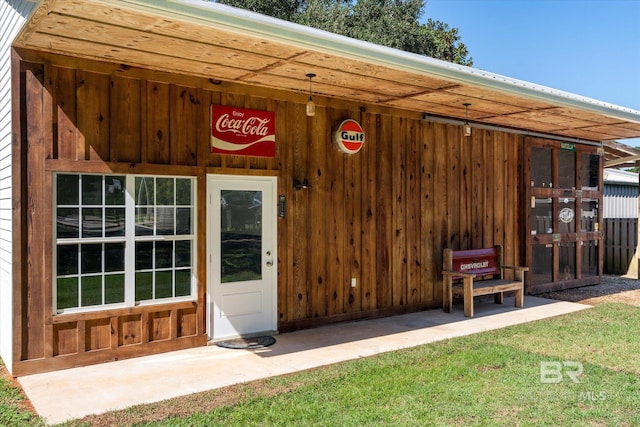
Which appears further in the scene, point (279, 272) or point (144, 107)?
point (279, 272)

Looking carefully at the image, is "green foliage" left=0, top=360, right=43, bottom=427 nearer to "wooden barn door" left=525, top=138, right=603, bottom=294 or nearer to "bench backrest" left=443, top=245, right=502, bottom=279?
"bench backrest" left=443, top=245, right=502, bottom=279

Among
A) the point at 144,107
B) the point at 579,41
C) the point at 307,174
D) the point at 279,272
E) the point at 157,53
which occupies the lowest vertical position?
the point at 279,272

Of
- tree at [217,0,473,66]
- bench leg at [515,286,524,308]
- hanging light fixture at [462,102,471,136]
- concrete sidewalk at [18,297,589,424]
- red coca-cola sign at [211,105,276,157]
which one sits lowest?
concrete sidewalk at [18,297,589,424]

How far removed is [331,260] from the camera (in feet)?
20.9

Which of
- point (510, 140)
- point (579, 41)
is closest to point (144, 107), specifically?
point (510, 140)

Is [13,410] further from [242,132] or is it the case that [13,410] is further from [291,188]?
[291,188]

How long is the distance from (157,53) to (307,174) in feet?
7.76

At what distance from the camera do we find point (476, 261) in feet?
24.9

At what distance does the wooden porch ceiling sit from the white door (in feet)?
3.99

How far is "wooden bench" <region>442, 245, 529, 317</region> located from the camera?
6.98 m

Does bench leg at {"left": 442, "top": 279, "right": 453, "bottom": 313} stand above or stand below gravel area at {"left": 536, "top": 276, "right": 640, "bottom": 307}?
above

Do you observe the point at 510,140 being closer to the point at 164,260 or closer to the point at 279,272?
the point at 279,272

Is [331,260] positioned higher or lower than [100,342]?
higher

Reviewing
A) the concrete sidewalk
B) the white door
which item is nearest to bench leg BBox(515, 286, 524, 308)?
the concrete sidewalk
